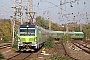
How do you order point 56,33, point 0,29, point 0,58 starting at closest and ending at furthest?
point 0,58 < point 0,29 < point 56,33

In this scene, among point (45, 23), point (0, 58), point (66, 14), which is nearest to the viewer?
point (0, 58)

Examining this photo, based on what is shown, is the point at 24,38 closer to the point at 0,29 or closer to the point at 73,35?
the point at 0,29

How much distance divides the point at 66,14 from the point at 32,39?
29.1 meters

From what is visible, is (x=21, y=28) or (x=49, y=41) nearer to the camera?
(x=21, y=28)

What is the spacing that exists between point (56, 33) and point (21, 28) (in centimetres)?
4448

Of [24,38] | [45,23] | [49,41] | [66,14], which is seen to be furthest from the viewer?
[45,23]

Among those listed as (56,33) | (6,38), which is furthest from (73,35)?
(6,38)

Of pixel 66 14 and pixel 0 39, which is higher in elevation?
pixel 66 14

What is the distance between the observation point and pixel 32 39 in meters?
25.9

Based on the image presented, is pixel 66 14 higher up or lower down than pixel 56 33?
higher up

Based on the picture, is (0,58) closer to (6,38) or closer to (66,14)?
(66,14)

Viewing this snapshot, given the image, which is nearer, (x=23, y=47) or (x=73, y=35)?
(x=23, y=47)

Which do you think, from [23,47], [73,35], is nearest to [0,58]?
[23,47]

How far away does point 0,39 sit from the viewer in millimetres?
65625
